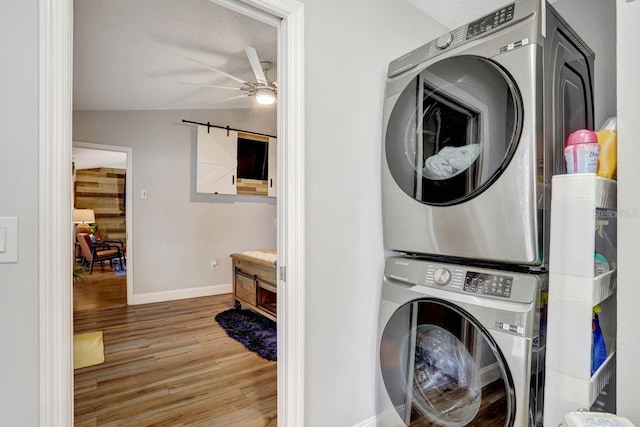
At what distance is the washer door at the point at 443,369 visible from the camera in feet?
3.77

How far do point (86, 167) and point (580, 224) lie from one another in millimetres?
9851

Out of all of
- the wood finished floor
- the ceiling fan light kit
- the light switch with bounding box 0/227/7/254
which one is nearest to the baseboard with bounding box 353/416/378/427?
the wood finished floor

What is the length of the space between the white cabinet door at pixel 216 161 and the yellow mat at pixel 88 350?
2.18m

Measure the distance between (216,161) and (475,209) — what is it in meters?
4.16

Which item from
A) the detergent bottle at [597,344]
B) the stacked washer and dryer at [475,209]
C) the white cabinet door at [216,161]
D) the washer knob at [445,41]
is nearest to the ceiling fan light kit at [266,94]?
the white cabinet door at [216,161]

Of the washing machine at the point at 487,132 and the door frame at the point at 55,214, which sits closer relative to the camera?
the door frame at the point at 55,214

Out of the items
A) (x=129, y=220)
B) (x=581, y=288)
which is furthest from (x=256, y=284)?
(x=581, y=288)

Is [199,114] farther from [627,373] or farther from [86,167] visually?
[86,167]

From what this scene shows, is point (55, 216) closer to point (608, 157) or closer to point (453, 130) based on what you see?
point (453, 130)

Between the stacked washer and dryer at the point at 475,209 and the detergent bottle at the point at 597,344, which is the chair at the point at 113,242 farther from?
the detergent bottle at the point at 597,344

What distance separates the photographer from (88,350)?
282 centimetres

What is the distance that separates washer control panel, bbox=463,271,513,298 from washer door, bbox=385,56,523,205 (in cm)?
30

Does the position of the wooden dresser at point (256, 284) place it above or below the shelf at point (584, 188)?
below

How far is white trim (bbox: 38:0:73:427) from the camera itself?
91 cm
